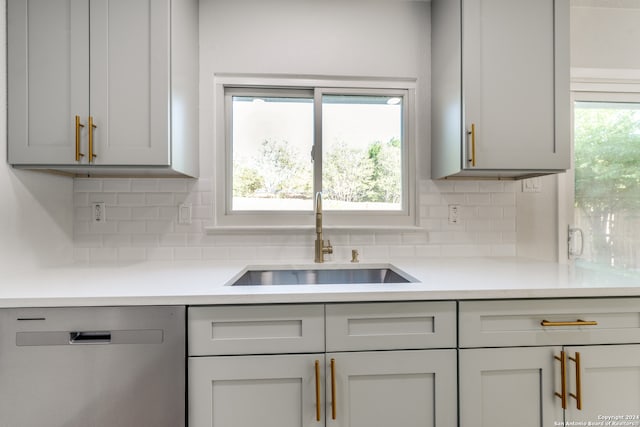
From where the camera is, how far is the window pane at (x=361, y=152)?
6.33 feet

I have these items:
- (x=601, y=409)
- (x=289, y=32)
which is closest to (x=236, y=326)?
(x=601, y=409)

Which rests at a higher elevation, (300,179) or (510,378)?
(300,179)

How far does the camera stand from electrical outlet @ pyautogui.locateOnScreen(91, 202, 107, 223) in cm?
177

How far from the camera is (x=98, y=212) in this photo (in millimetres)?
1775

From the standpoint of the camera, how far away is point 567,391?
1190mm

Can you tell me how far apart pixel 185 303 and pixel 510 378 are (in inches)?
47.1

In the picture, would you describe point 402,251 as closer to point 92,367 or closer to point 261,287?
point 261,287

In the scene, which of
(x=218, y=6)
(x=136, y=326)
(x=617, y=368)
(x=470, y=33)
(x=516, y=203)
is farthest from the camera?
(x=516, y=203)

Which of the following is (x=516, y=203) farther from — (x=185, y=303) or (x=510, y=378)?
(x=185, y=303)

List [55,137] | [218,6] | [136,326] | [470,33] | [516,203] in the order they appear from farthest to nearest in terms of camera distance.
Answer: [516,203] → [218,6] → [470,33] → [55,137] → [136,326]

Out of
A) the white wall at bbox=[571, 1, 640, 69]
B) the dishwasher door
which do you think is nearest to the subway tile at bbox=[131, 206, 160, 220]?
the dishwasher door

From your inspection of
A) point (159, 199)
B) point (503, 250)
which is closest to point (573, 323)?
point (503, 250)

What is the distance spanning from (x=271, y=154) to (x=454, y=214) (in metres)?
1.14

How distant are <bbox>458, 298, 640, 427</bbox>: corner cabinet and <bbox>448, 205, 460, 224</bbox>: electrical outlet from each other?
2.55 feet
